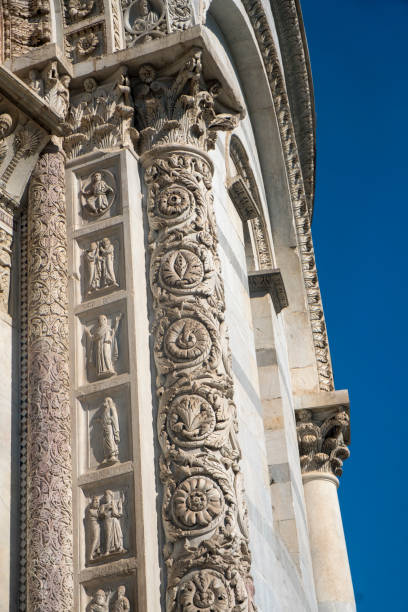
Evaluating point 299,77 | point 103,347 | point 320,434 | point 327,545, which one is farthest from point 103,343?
point 299,77

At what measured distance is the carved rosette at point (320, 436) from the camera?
1216 centimetres

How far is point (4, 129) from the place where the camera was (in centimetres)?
710

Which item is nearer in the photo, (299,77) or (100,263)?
(100,263)

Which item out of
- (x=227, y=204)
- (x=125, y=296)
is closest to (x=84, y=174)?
(x=125, y=296)

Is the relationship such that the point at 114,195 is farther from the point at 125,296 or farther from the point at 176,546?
the point at 176,546

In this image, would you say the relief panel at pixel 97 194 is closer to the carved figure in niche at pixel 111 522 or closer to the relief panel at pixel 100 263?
the relief panel at pixel 100 263

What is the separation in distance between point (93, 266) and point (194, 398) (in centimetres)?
127

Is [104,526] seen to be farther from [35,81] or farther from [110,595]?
[35,81]

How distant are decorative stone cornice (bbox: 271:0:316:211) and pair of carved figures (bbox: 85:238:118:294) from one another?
23.5ft

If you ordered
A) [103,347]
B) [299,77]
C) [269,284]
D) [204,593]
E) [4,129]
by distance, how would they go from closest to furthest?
[204,593]
[103,347]
[4,129]
[269,284]
[299,77]

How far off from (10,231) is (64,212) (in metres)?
0.40

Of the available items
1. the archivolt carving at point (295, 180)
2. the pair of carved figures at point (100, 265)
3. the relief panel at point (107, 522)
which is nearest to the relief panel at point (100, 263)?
the pair of carved figures at point (100, 265)

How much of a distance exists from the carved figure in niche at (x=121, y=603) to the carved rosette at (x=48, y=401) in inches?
11.2

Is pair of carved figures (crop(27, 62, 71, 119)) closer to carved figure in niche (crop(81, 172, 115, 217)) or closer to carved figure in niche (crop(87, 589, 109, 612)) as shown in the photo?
carved figure in niche (crop(81, 172, 115, 217))
